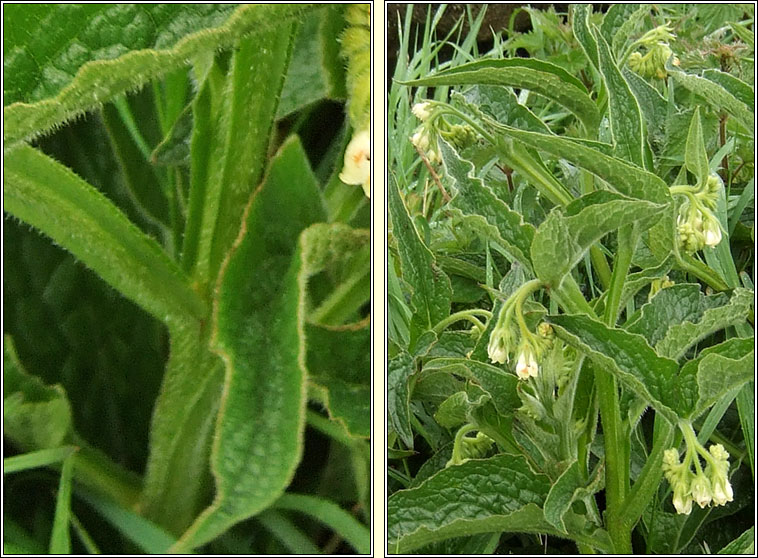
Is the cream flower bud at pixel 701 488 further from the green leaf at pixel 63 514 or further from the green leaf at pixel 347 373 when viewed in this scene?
the green leaf at pixel 63 514

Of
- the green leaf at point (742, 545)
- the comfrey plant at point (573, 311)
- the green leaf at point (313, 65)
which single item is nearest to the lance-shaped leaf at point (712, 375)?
the comfrey plant at point (573, 311)

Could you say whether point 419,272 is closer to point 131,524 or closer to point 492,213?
point 492,213

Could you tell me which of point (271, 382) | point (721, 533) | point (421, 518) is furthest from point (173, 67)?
point (721, 533)

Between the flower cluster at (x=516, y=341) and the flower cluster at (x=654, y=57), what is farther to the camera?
the flower cluster at (x=654, y=57)

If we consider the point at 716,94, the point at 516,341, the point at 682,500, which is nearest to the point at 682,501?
the point at 682,500

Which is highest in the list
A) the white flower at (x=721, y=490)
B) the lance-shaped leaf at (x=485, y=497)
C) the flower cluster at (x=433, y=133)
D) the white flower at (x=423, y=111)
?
the white flower at (x=423, y=111)

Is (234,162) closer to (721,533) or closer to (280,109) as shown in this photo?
(280,109)

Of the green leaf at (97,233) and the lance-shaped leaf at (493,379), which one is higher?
the green leaf at (97,233)
